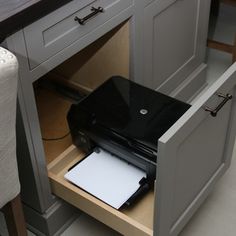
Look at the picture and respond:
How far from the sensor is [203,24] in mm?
1886

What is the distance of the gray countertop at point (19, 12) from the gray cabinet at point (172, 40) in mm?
485

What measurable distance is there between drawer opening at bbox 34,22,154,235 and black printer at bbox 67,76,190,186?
9cm

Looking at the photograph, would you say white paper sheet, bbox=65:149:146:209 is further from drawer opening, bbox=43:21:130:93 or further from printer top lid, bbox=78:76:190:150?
drawer opening, bbox=43:21:130:93

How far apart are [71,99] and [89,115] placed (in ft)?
1.24

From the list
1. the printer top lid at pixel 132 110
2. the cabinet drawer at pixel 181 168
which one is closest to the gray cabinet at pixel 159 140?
the cabinet drawer at pixel 181 168

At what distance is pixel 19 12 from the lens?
103 cm

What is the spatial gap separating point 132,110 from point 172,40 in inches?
18.3

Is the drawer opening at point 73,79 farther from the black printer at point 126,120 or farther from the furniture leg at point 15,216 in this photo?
the furniture leg at point 15,216

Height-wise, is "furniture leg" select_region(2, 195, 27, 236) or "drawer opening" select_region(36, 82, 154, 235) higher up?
"furniture leg" select_region(2, 195, 27, 236)

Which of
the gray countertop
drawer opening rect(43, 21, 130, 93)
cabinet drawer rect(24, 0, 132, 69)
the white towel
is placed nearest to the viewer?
the white towel

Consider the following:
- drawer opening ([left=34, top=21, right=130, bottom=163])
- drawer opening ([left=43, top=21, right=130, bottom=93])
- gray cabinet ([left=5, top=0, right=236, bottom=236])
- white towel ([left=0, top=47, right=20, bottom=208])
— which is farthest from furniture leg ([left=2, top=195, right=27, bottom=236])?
drawer opening ([left=43, top=21, right=130, bottom=93])

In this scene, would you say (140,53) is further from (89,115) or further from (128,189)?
(128,189)

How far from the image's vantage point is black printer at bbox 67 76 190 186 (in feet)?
4.14

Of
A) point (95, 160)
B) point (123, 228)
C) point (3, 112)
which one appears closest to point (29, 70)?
point (3, 112)
